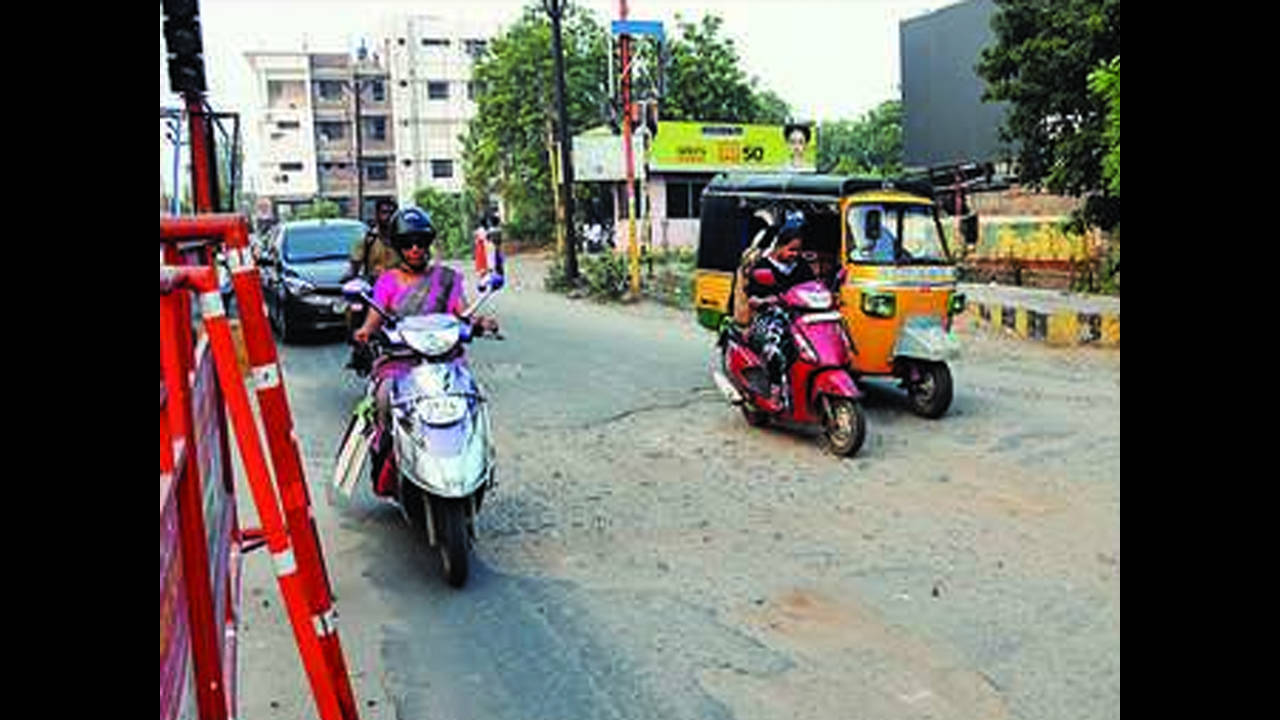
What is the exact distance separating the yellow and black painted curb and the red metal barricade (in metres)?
11.1

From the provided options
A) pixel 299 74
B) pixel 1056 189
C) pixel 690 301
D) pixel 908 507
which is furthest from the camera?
pixel 299 74

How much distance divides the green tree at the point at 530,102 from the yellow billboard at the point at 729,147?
4.57 meters

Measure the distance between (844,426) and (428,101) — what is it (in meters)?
61.4

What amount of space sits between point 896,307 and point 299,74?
6319 cm

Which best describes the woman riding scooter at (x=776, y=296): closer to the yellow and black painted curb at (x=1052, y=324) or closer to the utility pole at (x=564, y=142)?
the yellow and black painted curb at (x=1052, y=324)

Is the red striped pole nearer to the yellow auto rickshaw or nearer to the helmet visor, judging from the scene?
the helmet visor

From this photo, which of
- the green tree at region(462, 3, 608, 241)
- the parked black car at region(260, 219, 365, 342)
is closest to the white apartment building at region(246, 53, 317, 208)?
the green tree at region(462, 3, 608, 241)

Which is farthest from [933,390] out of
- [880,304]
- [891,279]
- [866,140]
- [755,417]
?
[866,140]

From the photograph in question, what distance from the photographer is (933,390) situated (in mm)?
8711

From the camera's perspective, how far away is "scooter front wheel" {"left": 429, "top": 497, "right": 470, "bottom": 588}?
504 centimetres

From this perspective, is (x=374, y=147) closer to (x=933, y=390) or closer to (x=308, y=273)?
(x=308, y=273)
